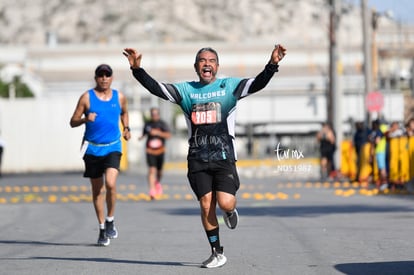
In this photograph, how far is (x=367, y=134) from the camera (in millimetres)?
31141

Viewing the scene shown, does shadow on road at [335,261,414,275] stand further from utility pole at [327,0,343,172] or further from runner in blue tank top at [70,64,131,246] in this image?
utility pole at [327,0,343,172]

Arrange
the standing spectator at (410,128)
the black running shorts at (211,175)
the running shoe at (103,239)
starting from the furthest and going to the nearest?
the standing spectator at (410,128), the running shoe at (103,239), the black running shorts at (211,175)

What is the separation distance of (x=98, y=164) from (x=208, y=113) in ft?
9.78

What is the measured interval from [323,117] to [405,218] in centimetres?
4061

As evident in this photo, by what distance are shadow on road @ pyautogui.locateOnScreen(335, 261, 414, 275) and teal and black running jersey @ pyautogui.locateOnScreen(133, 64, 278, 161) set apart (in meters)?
1.38

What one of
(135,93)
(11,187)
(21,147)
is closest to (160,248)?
(11,187)

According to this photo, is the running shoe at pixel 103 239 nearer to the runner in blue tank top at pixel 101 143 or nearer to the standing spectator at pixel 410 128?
the runner in blue tank top at pixel 101 143

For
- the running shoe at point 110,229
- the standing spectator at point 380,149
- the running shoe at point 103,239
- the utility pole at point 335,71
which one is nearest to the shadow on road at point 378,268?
the running shoe at point 103,239

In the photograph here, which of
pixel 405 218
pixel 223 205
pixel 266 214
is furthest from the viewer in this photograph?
pixel 266 214

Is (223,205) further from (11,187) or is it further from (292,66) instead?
(292,66)

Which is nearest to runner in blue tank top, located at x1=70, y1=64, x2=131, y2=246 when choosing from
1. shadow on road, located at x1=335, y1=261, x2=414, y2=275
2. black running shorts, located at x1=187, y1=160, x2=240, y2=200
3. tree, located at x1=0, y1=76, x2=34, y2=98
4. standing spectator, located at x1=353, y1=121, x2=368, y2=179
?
black running shorts, located at x1=187, y1=160, x2=240, y2=200

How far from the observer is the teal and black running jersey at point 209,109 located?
10.2 metres

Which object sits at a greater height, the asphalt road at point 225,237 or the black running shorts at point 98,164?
the black running shorts at point 98,164

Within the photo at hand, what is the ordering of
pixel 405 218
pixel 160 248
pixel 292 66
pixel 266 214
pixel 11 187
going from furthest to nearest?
pixel 292 66 < pixel 11 187 < pixel 266 214 < pixel 405 218 < pixel 160 248
